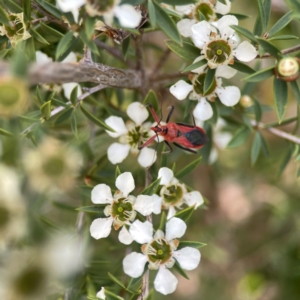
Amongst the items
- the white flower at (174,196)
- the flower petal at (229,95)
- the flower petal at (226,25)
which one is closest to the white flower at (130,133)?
the white flower at (174,196)

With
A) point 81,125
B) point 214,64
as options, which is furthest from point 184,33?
point 81,125

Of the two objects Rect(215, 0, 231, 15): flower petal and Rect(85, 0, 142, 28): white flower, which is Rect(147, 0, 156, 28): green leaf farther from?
Rect(215, 0, 231, 15): flower petal

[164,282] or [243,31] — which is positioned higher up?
[243,31]

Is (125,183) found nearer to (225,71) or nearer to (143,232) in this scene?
(143,232)

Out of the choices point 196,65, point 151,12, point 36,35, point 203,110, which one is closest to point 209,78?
point 196,65

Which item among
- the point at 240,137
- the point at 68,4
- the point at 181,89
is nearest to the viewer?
the point at 68,4

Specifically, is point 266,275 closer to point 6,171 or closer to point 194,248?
point 194,248

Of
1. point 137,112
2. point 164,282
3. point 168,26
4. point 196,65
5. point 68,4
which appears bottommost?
point 164,282

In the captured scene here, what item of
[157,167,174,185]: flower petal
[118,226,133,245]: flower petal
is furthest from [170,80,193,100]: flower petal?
[118,226,133,245]: flower petal
